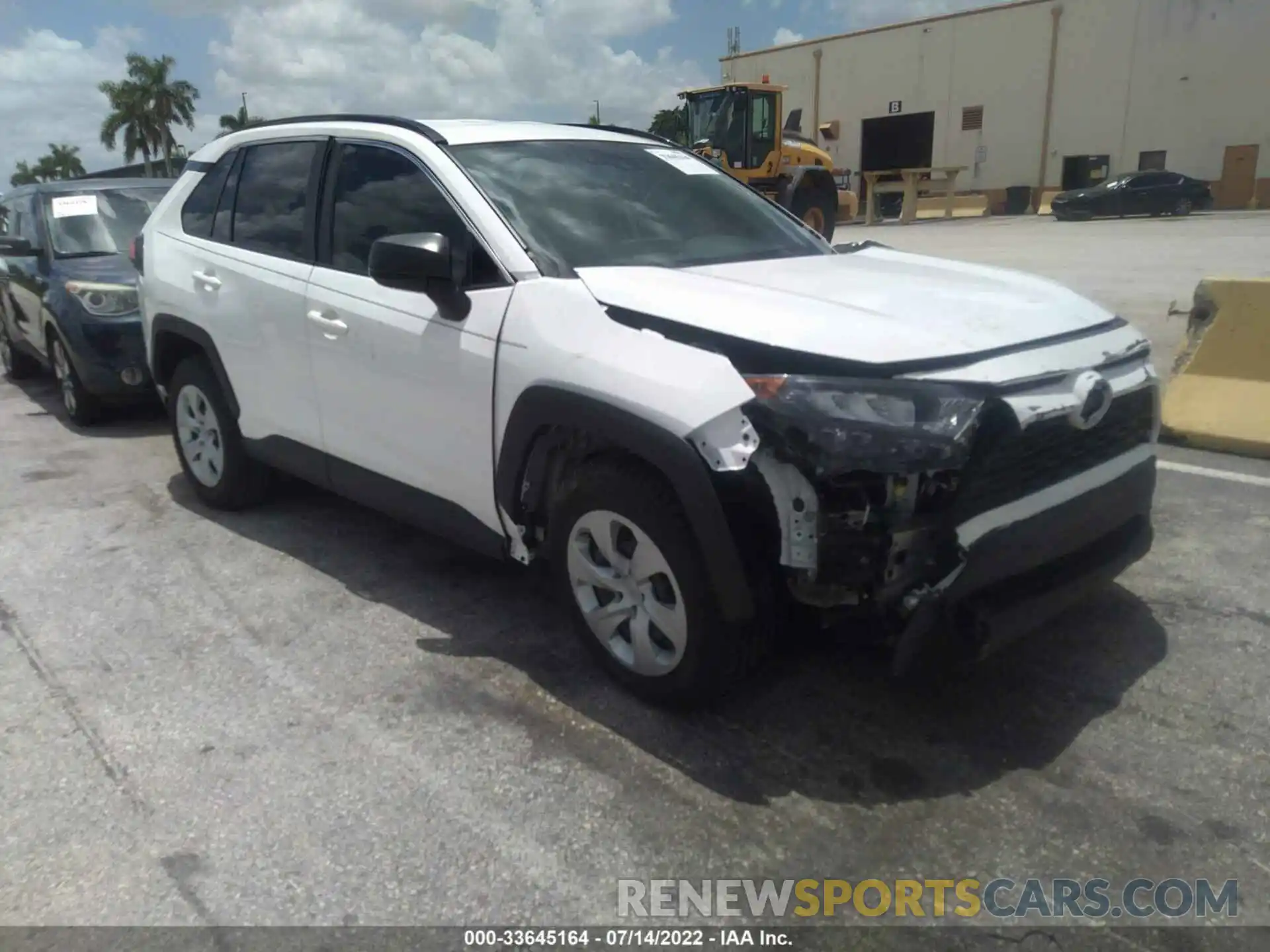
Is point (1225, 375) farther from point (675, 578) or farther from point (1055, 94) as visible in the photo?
point (1055, 94)

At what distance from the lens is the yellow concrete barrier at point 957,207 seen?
36656 mm

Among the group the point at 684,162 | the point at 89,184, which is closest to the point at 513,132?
the point at 684,162

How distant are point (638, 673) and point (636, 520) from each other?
54 cm

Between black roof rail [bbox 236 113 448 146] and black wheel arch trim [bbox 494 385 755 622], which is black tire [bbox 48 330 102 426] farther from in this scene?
black wheel arch trim [bbox 494 385 755 622]

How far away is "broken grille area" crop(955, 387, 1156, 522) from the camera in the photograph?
2.60 meters

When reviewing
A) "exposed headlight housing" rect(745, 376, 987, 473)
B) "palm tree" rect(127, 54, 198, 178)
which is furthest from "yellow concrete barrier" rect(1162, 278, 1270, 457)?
"palm tree" rect(127, 54, 198, 178)

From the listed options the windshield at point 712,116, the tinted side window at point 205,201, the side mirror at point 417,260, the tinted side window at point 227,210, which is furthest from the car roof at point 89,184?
the windshield at point 712,116

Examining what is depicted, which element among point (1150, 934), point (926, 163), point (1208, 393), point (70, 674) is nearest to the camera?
point (1150, 934)

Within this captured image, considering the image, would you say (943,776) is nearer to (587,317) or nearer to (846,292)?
(846,292)

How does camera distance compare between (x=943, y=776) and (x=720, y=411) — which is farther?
(x=943, y=776)

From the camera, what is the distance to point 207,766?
300 centimetres

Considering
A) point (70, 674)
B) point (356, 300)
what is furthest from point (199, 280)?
point (70, 674)

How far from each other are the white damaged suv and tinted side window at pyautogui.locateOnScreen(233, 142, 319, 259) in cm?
2

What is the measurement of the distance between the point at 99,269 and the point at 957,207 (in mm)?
35303
